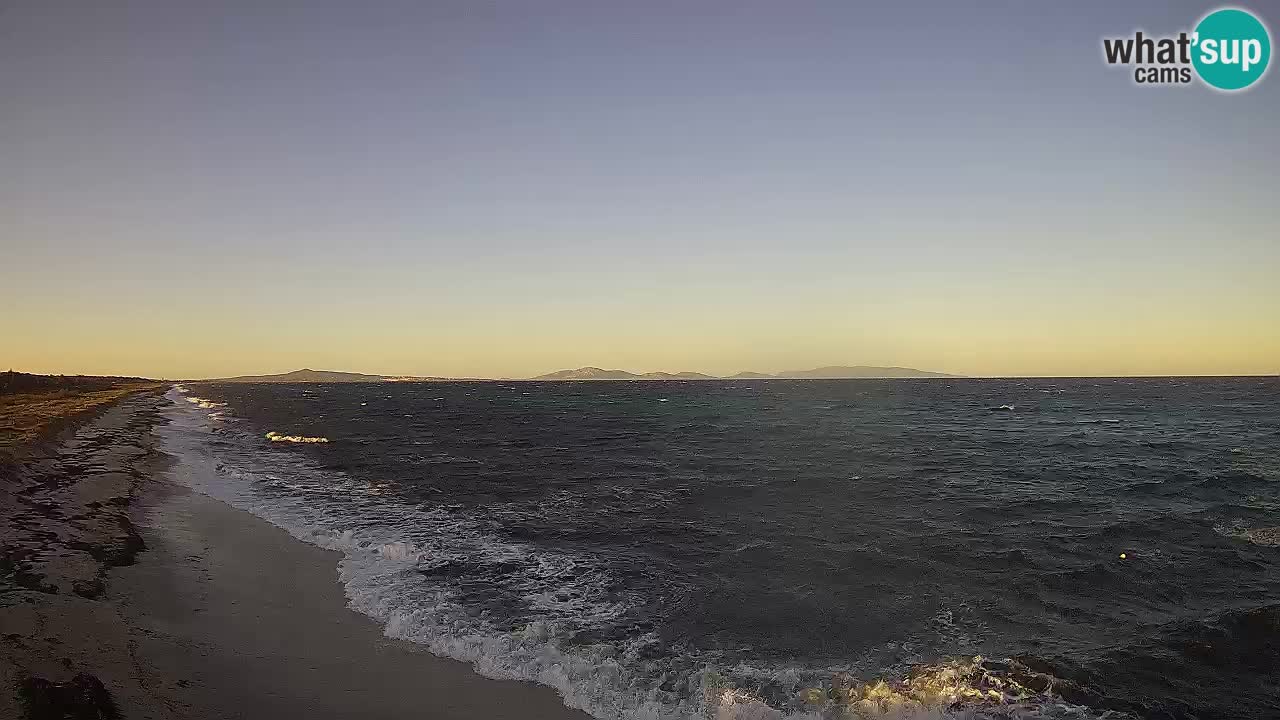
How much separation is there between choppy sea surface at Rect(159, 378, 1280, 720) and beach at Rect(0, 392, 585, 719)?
99 cm

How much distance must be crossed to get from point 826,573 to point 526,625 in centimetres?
793

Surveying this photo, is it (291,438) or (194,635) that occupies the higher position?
(194,635)

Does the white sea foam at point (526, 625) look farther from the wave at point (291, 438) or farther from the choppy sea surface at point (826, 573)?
the wave at point (291, 438)

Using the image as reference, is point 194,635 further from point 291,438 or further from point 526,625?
point 291,438

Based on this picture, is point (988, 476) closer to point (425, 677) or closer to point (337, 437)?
point (425, 677)

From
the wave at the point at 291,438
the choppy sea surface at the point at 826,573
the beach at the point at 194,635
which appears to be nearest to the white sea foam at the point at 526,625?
the choppy sea surface at the point at 826,573

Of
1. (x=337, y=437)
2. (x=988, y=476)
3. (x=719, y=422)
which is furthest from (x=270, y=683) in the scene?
(x=719, y=422)

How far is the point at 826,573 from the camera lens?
53.1 ft

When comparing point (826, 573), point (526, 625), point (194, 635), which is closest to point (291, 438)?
point (194, 635)

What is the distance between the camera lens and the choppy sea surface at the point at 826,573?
34.3ft

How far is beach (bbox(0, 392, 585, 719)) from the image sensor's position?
906cm

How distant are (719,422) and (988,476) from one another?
1466 inches

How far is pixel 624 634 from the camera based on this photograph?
41.0 feet

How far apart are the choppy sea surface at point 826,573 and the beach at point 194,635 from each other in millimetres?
993
